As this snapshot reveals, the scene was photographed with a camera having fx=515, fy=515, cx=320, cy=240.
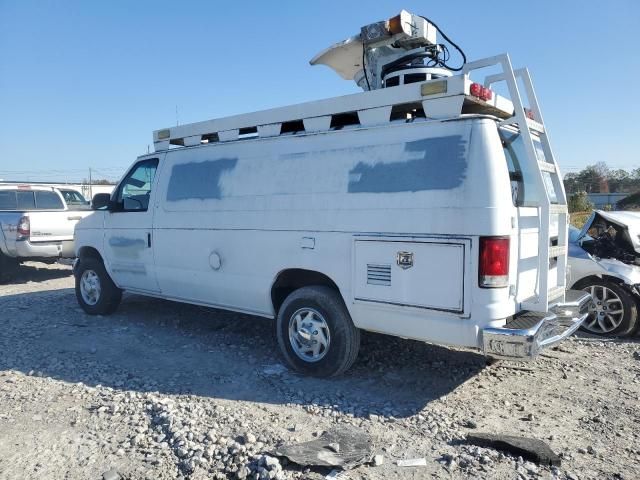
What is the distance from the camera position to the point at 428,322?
4.05 meters

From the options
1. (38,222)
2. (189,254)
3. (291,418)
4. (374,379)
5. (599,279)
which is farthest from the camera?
(38,222)

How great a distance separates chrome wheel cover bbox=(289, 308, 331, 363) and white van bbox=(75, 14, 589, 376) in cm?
1

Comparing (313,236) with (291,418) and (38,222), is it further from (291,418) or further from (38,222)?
(38,222)

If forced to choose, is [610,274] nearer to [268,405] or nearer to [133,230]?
[268,405]

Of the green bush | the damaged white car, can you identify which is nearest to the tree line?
the green bush

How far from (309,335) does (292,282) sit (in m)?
0.60

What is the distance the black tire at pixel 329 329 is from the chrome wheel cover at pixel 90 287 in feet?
11.5

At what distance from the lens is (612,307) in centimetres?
618

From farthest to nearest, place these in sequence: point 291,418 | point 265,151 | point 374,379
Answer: point 265,151
point 374,379
point 291,418

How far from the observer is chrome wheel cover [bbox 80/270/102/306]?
7.11m

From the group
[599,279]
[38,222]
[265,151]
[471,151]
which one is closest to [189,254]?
[265,151]

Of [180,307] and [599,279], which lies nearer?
[599,279]

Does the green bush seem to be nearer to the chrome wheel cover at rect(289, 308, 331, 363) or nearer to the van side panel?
the van side panel

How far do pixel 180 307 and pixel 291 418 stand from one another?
413 centimetres
